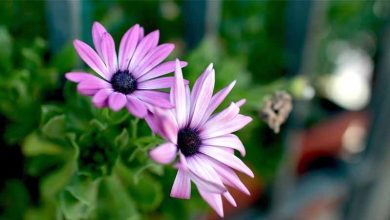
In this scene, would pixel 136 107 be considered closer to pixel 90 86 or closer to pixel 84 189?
pixel 90 86

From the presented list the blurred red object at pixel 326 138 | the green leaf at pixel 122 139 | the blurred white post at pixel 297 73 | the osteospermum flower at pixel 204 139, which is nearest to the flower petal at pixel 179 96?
the osteospermum flower at pixel 204 139

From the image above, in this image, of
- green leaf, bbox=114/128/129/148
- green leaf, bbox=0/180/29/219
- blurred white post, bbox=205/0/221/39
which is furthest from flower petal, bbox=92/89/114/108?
blurred white post, bbox=205/0/221/39

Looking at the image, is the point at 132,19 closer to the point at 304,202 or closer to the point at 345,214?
the point at 304,202

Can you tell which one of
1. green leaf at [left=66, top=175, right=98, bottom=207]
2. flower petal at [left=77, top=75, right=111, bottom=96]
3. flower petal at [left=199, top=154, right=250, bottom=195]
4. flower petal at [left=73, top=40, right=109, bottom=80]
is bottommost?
green leaf at [left=66, top=175, right=98, bottom=207]

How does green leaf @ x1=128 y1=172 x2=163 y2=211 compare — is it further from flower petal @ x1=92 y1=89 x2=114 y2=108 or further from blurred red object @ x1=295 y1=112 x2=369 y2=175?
blurred red object @ x1=295 y1=112 x2=369 y2=175

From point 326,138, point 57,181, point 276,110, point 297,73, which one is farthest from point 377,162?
point 57,181

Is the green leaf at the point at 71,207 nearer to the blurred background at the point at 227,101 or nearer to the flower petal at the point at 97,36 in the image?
the blurred background at the point at 227,101

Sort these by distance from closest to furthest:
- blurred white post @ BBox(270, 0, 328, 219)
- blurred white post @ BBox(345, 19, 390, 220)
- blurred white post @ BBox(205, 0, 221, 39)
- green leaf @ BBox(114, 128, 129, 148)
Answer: green leaf @ BBox(114, 128, 129, 148) → blurred white post @ BBox(205, 0, 221, 39) → blurred white post @ BBox(270, 0, 328, 219) → blurred white post @ BBox(345, 19, 390, 220)

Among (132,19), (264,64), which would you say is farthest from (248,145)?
(132,19)
